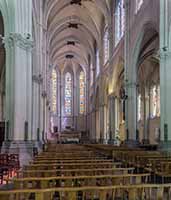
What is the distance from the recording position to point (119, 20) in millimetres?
34875

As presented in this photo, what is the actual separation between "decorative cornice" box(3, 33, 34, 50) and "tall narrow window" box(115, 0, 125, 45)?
1505 cm

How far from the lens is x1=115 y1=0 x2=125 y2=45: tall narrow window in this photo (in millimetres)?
33444

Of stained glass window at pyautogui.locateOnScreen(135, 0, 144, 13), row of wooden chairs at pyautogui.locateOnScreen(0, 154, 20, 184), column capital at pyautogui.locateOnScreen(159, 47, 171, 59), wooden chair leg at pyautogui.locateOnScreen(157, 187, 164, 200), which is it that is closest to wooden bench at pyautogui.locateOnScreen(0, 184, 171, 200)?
wooden chair leg at pyautogui.locateOnScreen(157, 187, 164, 200)

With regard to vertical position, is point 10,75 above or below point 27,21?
below

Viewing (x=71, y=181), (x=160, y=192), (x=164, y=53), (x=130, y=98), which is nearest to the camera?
(x=160, y=192)

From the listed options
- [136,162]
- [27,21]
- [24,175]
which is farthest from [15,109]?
[24,175]

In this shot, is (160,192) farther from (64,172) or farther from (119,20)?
(119,20)

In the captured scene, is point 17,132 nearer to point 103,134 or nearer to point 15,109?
point 15,109

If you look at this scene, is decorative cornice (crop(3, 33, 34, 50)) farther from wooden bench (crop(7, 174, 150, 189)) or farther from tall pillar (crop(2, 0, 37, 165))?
wooden bench (crop(7, 174, 150, 189))

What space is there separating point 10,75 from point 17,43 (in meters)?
1.76

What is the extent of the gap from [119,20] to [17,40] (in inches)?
704

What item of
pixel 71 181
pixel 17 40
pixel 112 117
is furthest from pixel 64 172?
pixel 112 117

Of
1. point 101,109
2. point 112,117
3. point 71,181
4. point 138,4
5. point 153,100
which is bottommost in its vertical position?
point 71,181

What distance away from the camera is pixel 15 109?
744 inches
